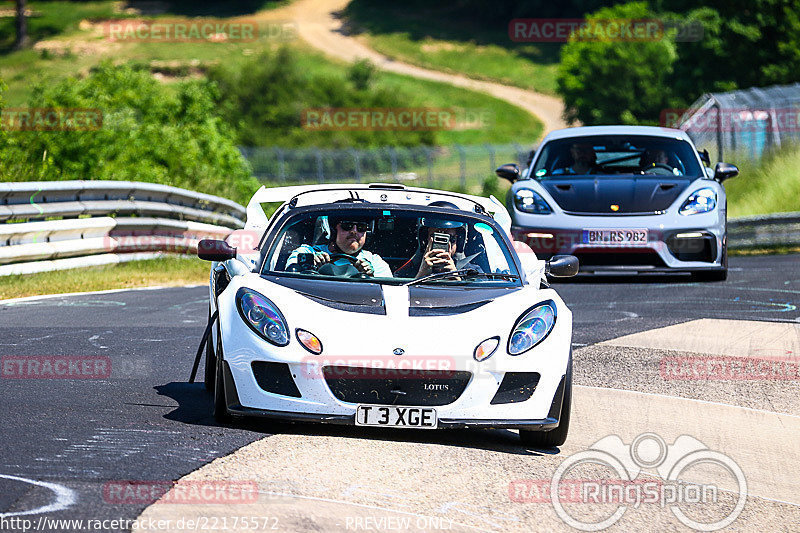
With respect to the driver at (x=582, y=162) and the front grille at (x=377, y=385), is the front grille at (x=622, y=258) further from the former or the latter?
the front grille at (x=377, y=385)

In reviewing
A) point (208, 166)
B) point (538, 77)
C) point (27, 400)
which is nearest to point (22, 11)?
point (538, 77)

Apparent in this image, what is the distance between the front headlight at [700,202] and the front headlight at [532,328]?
730 centimetres

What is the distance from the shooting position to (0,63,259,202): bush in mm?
23125

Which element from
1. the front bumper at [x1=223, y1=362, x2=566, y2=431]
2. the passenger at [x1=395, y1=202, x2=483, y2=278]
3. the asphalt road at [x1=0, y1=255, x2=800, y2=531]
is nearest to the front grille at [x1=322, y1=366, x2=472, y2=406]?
the front bumper at [x1=223, y1=362, x2=566, y2=431]

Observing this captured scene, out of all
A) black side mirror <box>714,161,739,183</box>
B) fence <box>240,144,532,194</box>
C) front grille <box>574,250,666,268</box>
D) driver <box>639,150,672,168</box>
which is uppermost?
driver <box>639,150,672,168</box>

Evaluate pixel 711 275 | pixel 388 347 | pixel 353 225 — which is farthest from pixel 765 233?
pixel 388 347

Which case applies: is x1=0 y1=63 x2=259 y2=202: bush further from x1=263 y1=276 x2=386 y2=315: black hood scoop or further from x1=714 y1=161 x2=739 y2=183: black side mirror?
x1=263 y1=276 x2=386 y2=315: black hood scoop

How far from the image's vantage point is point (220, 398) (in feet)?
22.3

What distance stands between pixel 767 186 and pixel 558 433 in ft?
65.1

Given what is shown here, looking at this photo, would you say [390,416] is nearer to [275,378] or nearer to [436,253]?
[275,378]

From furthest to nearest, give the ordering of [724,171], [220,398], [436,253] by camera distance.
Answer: [724,171], [436,253], [220,398]

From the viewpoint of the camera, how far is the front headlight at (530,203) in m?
14.1

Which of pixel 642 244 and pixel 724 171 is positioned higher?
pixel 724 171

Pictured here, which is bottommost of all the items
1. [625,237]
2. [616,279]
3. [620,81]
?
[620,81]
